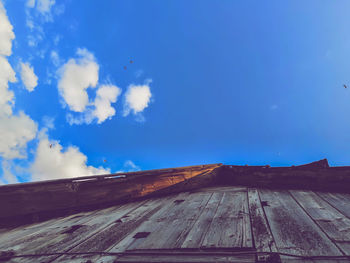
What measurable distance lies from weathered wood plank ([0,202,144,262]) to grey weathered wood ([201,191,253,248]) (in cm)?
108

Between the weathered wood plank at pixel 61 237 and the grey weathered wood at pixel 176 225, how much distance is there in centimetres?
62

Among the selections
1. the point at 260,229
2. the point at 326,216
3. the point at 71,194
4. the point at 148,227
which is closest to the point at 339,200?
the point at 326,216

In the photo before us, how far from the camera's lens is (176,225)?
167cm

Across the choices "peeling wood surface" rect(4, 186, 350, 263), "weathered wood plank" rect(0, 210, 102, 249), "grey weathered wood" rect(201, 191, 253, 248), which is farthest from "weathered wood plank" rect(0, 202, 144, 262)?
"grey weathered wood" rect(201, 191, 253, 248)

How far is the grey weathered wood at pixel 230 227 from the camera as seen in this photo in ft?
4.06

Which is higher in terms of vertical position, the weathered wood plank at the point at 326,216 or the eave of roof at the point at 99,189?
the eave of roof at the point at 99,189

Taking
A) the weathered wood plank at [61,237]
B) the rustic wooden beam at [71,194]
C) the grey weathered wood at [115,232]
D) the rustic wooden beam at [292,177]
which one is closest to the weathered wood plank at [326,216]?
the rustic wooden beam at [292,177]

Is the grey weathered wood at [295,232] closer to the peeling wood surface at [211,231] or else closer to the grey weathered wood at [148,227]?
the peeling wood surface at [211,231]

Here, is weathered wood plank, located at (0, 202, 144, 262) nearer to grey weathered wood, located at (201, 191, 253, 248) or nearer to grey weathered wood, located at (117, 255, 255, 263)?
grey weathered wood, located at (117, 255, 255, 263)

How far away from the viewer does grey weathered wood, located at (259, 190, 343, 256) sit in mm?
1088

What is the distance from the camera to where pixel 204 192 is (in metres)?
2.81

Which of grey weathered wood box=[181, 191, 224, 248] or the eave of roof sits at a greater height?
the eave of roof

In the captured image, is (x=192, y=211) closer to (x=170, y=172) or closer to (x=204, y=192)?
(x=204, y=192)

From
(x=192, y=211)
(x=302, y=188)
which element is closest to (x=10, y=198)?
(x=192, y=211)
